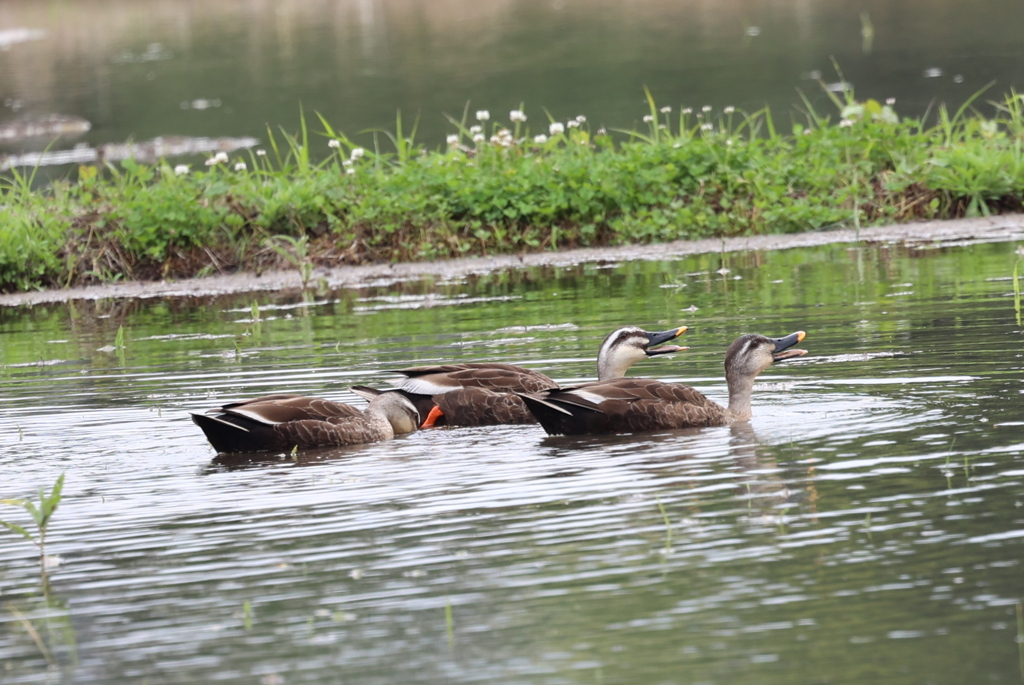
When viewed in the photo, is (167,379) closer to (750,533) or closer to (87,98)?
(750,533)

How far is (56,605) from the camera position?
599 centimetres

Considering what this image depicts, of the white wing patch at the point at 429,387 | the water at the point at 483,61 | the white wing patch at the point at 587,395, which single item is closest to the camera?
the white wing patch at the point at 587,395

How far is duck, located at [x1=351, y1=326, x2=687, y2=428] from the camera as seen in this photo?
9.80m

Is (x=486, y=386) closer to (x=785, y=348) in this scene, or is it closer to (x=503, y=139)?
(x=785, y=348)

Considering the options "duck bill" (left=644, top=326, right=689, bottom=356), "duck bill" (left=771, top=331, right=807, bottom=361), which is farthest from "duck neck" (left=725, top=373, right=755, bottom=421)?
"duck bill" (left=644, top=326, right=689, bottom=356)

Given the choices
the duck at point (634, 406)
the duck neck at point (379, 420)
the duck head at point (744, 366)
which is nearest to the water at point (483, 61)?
the duck neck at point (379, 420)

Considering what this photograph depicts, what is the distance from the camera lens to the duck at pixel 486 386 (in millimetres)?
9805

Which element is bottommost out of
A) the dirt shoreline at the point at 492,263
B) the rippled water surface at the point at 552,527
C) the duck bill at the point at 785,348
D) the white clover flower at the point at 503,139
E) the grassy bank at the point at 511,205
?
the rippled water surface at the point at 552,527

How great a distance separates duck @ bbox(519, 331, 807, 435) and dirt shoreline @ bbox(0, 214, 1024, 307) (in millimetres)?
7923

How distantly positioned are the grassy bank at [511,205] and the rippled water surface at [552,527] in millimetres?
5285

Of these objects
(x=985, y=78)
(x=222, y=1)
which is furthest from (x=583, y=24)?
(x=222, y=1)

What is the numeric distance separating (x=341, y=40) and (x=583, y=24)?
8.82m

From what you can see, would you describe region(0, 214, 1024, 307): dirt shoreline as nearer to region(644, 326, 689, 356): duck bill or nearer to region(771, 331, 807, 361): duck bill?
region(644, 326, 689, 356): duck bill

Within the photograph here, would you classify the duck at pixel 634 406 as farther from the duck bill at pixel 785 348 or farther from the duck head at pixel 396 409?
the duck head at pixel 396 409
